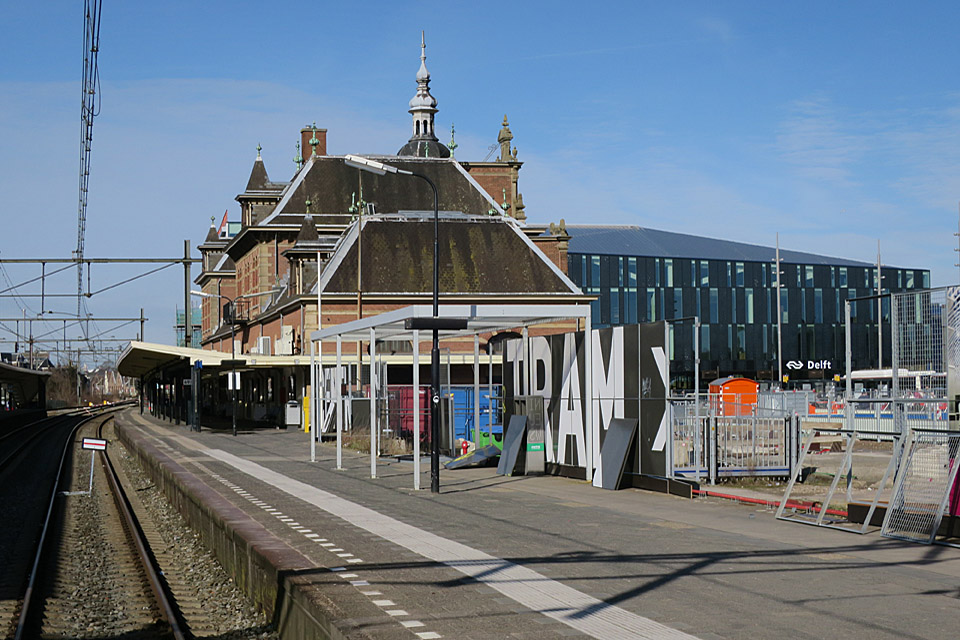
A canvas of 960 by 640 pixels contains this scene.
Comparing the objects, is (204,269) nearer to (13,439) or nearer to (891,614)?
(13,439)

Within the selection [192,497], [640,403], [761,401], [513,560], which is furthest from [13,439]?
[513,560]

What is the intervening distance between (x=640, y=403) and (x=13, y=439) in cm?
4102

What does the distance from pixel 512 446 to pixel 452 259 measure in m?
43.1

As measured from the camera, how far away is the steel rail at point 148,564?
1139 centimetres

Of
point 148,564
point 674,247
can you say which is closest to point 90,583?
point 148,564

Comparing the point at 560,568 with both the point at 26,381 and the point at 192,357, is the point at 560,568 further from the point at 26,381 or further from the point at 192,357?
the point at 26,381

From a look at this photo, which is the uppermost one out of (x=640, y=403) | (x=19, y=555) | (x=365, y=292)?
(x=365, y=292)

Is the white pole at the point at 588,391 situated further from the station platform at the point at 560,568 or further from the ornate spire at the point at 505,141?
the ornate spire at the point at 505,141

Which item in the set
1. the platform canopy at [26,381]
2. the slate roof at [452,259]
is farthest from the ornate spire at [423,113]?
the platform canopy at [26,381]

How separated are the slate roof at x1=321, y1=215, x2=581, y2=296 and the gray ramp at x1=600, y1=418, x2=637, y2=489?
43296 millimetres

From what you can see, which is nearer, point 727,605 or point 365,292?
point 727,605

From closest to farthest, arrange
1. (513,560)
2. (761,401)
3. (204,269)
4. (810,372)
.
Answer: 1. (513,560)
2. (761,401)
3. (810,372)
4. (204,269)

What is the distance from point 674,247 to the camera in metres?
111

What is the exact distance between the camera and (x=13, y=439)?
173ft
